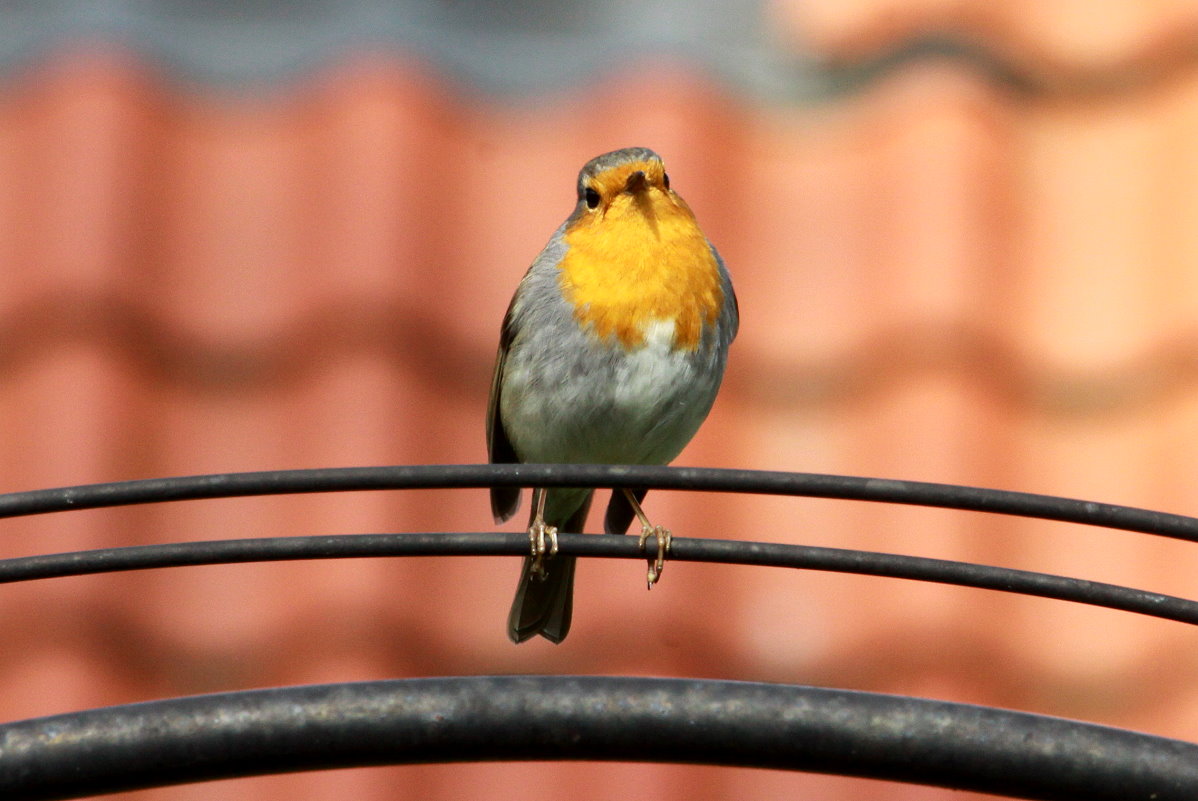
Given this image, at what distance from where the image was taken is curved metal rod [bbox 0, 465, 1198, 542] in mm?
1458

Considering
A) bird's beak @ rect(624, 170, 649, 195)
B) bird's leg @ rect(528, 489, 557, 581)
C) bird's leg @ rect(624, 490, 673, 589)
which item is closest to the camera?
bird's leg @ rect(528, 489, 557, 581)

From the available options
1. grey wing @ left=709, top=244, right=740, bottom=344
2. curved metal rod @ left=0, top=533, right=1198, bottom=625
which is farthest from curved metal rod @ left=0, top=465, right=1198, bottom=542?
grey wing @ left=709, top=244, right=740, bottom=344

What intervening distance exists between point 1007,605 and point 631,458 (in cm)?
66

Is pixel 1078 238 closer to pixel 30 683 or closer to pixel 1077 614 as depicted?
pixel 1077 614

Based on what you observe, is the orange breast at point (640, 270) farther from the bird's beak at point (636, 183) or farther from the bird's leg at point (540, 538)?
the bird's leg at point (540, 538)

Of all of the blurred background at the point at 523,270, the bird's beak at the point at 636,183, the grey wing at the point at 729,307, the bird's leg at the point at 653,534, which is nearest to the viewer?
the bird's leg at the point at 653,534

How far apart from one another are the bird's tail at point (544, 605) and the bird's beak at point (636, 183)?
56cm

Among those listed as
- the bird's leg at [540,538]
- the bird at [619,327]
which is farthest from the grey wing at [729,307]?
the bird's leg at [540,538]

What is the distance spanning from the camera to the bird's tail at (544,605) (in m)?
2.37

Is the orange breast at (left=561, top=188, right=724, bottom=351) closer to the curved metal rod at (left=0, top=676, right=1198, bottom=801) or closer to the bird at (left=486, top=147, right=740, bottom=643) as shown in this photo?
the bird at (left=486, top=147, right=740, bottom=643)

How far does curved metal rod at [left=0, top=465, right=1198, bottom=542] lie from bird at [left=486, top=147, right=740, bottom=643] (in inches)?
38.9

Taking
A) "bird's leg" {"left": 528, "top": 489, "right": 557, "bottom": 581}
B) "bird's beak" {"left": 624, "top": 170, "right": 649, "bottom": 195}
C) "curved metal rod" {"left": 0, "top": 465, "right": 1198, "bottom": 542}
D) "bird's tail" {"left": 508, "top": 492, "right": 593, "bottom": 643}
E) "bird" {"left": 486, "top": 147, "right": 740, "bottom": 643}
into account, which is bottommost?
"bird's tail" {"left": 508, "top": 492, "right": 593, "bottom": 643}

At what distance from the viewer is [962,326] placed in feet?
8.31

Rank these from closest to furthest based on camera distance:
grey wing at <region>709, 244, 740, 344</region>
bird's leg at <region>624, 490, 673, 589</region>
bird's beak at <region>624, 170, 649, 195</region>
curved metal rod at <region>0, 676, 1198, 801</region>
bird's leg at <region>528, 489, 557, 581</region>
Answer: curved metal rod at <region>0, 676, 1198, 801</region> → bird's leg at <region>528, 489, 557, 581</region> → bird's leg at <region>624, 490, 673, 589</region> → bird's beak at <region>624, 170, 649, 195</region> → grey wing at <region>709, 244, 740, 344</region>
